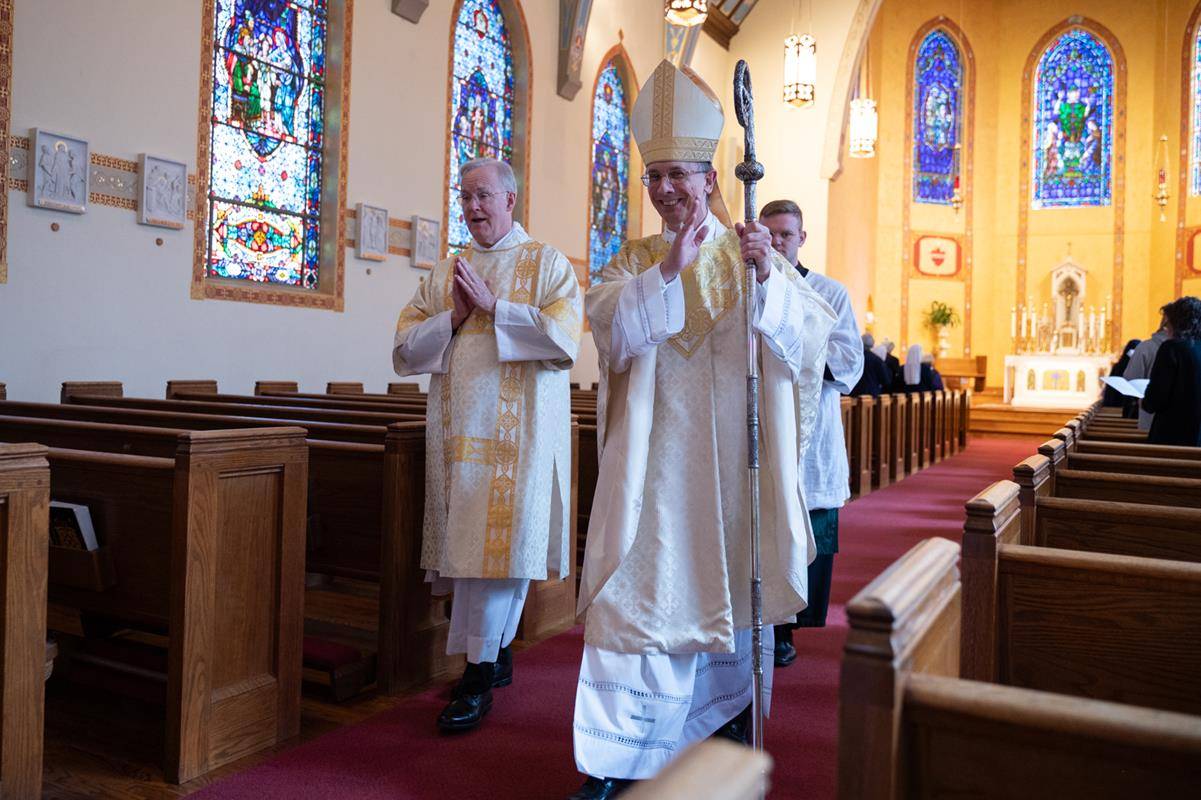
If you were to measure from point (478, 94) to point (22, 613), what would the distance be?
27.8 ft

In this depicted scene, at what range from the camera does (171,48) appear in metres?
6.80

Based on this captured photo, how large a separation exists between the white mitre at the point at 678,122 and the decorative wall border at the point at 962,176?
1833 cm

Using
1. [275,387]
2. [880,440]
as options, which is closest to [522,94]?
[275,387]

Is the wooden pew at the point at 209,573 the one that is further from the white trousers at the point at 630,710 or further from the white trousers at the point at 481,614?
the white trousers at the point at 630,710

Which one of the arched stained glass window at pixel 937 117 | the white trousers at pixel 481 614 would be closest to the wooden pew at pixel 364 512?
the white trousers at pixel 481 614

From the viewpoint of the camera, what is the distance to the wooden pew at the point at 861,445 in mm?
8133

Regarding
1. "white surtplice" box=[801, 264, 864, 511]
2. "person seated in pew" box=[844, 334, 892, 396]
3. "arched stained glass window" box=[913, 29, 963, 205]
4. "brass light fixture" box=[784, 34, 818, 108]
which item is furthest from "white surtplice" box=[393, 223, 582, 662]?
"arched stained glass window" box=[913, 29, 963, 205]

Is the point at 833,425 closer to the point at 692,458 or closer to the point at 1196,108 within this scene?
the point at 692,458

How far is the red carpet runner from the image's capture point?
8.14 ft

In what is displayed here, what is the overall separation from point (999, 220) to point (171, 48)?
17.6 m

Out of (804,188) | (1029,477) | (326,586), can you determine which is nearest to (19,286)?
(326,586)

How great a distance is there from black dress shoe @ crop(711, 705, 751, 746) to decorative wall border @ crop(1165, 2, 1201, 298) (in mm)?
19405

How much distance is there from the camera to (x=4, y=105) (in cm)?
579

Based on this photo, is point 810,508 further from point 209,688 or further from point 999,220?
point 999,220
